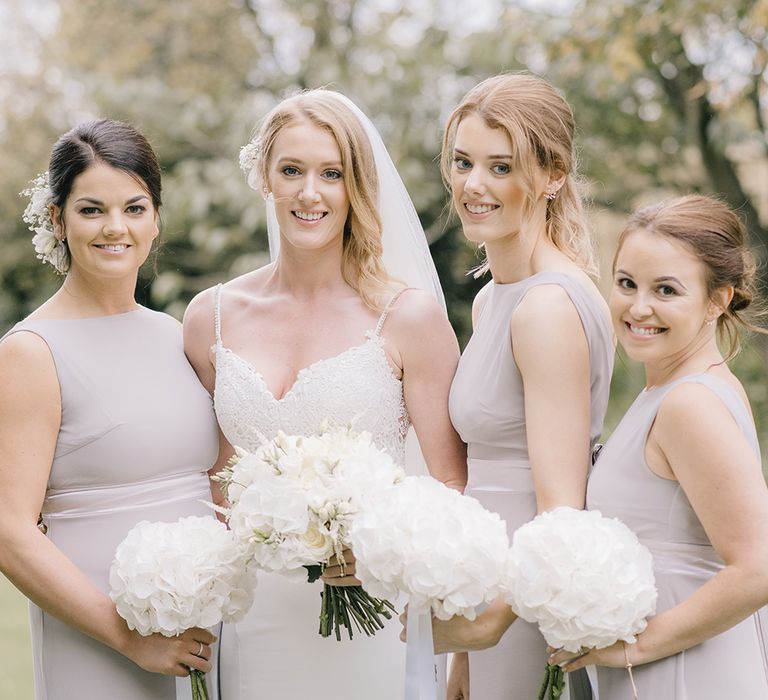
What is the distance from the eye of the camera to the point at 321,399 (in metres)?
3.94

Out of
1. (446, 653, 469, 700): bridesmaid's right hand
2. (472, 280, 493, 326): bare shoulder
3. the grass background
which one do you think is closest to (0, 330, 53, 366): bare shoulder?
(472, 280, 493, 326): bare shoulder

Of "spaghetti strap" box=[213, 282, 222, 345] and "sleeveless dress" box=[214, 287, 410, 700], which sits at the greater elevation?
"spaghetti strap" box=[213, 282, 222, 345]

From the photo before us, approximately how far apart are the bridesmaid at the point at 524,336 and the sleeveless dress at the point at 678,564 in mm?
228

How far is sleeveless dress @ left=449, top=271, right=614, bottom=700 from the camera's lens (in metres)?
3.56

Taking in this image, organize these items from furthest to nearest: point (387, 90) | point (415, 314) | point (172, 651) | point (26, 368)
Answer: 1. point (387, 90)
2. point (415, 314)
3. point (26, 368)
4. point (172, 651)

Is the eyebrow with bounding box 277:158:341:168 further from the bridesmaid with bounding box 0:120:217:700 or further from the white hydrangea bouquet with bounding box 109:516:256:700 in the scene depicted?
the white hydrangea bouquet with bounding box 109:516:256:700

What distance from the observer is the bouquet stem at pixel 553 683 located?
3203mm

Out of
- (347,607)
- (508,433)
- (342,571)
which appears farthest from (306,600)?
(508,433)

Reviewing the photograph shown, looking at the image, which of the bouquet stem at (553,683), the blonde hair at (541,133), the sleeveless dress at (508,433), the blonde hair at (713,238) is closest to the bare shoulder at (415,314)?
the sleeveless dress at (508,433)

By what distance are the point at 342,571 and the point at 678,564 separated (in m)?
1.00

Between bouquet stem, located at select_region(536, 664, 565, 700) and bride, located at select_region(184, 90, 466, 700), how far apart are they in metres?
0.85

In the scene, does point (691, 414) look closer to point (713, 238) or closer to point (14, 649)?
point (713, 238)

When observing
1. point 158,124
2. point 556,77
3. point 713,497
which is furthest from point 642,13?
point 713,497

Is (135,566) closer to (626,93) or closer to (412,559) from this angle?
(412,559)
